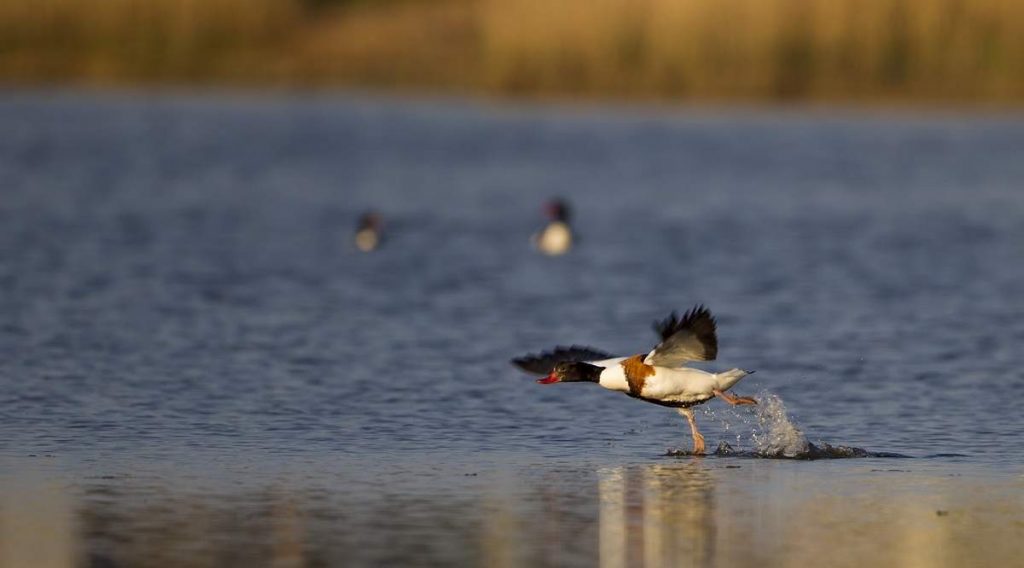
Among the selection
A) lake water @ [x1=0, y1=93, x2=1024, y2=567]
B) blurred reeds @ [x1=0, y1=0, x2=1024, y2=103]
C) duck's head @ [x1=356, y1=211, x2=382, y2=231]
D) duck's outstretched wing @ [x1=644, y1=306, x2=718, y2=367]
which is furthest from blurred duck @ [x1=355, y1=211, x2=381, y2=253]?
blurred reeds @ [x1=0, y1=0, x2=1024, y2=103]

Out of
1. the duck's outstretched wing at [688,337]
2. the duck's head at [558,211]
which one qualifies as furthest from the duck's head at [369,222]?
the duck's outstretched wing at [688,337]

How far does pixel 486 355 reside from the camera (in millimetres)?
16016

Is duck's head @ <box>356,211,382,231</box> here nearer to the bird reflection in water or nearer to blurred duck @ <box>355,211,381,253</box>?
blurred duck @ <box>355,211,381,253</box>

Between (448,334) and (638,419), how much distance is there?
446cm

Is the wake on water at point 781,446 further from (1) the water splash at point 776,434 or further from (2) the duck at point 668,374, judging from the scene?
(2) the duck at point 668,374

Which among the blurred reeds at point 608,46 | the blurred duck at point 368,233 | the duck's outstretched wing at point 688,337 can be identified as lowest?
the duck's outstretched wing at point 688,337

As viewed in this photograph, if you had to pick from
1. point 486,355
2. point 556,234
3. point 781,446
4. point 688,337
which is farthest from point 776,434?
point 556,234

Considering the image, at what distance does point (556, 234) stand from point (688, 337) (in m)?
12.8

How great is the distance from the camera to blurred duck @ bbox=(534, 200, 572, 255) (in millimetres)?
24156

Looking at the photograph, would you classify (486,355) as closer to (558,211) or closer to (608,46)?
(558,211)

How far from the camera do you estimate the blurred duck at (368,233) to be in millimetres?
24234

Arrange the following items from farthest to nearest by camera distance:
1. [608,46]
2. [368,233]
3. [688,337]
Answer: [608,46] < [368,233] < [688,337]

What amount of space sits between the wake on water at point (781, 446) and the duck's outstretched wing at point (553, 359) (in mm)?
880

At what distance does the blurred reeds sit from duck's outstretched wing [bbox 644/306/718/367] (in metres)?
27.8
